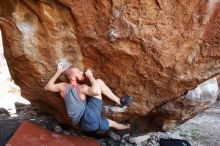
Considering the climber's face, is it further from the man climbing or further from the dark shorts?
the dark shorts

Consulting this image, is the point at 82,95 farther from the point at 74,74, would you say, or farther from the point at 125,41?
the point at 125,41

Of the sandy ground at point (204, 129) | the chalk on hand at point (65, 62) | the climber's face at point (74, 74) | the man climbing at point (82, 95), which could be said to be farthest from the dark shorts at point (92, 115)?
the sandy ground at point (204, 129)

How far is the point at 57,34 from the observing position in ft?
11.4

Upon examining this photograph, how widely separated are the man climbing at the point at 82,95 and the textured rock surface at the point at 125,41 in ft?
0.31

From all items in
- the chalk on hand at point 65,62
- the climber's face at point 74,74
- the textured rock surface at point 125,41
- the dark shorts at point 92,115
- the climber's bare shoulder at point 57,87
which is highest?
the textured rock surface at point 125,41

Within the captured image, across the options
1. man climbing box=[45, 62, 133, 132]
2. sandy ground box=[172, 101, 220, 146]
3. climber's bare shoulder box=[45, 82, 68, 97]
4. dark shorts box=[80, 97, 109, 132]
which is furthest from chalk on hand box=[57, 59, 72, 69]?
sandy ground box=[172, 101, 220, 146]

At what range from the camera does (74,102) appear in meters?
3.56

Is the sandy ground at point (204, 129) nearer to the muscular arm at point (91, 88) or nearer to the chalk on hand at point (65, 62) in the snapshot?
the muscular arm at point (91, 88)

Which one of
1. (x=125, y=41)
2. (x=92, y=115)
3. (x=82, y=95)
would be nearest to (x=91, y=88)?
(x=82, y=95)

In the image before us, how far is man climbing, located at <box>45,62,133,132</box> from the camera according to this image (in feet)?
11.6

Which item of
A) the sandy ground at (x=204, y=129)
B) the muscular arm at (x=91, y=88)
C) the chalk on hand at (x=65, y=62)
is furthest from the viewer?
the sandy ground at (x=204, y=129)

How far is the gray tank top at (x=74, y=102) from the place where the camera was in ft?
11.6

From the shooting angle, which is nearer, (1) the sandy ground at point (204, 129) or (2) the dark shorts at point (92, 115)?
(2) the dark shorts at point (92, 115)

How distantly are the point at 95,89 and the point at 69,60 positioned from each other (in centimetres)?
40
